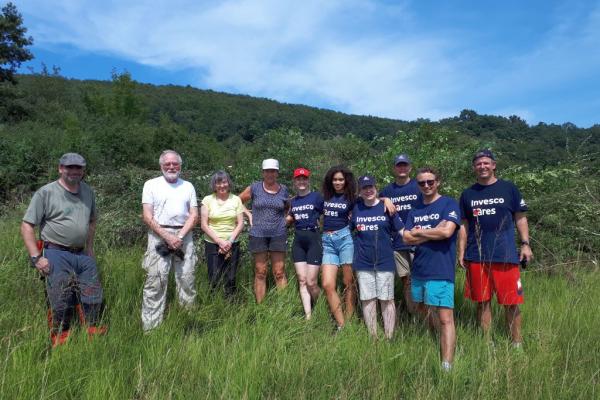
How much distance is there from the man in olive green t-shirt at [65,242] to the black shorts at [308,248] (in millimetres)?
2006

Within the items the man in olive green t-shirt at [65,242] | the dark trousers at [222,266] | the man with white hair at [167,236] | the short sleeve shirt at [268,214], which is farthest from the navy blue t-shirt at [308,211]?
the man in olive green t-shirt at [65,242]

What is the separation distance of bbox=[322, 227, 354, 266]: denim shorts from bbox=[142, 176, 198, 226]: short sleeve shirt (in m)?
1.49

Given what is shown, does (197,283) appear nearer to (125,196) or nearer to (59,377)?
(59,377)

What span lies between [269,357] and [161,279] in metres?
1.50

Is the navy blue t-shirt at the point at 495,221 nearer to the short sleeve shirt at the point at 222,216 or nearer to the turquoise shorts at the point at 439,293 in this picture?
the turquoise shorts at the point at 439,293

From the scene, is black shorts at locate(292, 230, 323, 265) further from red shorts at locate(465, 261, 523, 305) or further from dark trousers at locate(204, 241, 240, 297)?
red shorts at locate(465, 261, 523, 305)

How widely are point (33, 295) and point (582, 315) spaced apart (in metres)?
5.28

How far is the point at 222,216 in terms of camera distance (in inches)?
177

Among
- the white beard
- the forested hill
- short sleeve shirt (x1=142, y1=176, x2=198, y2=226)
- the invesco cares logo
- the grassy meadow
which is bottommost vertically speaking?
the grassy meadow

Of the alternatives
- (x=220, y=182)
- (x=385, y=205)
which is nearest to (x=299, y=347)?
(x=385, y=205)

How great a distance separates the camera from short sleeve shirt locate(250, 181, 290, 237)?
4.54m

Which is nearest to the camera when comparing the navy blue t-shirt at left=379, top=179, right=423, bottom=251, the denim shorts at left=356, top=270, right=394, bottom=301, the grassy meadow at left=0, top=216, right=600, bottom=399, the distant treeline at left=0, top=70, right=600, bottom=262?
the grassy meadow at left=0, top=216, right=600, bottom=399

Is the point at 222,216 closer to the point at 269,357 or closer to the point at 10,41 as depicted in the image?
the point at 269,357

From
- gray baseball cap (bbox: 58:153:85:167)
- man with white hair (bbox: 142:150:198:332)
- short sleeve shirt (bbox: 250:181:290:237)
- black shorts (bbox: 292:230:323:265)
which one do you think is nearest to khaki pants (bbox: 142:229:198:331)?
man with white hair (bbox: 142:150:198:332)
